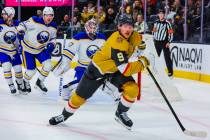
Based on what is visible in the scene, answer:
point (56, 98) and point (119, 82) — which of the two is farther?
point (56, 98)

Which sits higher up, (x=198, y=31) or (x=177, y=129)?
(x=198, y=31)

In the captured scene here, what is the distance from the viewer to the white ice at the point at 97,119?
401 cm

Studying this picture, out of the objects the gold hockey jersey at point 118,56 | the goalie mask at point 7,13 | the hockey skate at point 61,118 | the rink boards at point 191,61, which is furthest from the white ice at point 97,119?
the rink boards at point 191,61

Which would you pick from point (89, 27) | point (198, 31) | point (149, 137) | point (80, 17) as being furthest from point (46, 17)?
point (80, 17)

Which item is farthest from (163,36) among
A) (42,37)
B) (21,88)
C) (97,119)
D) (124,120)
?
(124,120)

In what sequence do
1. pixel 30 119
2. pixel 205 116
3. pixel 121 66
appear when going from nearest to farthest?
pixel 121 66 < pixel 30 119 < pixel 205 116

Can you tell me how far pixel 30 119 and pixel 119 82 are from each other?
1.04 m

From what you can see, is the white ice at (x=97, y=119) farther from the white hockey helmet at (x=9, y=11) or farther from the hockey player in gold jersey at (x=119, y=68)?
the white hockey helmet at (x=9, y=11)

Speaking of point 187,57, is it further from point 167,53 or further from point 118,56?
point 118,56

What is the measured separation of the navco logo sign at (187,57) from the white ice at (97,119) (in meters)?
1.59

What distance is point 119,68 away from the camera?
3840mm

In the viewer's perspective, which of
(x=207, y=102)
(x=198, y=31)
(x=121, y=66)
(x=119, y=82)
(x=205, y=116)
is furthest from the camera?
(x=198, y=31)

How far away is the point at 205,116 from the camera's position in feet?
16.6

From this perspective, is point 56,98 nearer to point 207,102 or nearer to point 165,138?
point 207,102
